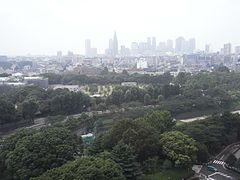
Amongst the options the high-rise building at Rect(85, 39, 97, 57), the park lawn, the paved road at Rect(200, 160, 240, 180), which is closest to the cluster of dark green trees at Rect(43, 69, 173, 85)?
the paved road at Rect(200, 160, 240, 180)

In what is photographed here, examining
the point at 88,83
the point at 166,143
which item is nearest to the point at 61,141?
the point at 166,143

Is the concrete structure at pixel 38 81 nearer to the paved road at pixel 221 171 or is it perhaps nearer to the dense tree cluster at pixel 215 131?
the dense tree cluster at pixel 215 131

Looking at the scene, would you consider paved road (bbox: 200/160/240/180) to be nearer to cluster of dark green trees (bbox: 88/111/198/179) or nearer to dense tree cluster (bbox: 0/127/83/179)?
cluster of dark green trees (bbox: 88/111/198/179)

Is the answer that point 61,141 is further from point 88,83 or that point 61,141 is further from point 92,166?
point 88,83

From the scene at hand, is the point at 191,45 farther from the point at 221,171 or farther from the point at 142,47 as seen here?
the point at 221,171

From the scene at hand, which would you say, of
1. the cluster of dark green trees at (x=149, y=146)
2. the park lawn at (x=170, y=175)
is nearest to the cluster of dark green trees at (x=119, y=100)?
the cluster of dark green trees at (x=149, y=146)

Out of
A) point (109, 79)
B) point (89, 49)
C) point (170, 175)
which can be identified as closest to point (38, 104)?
point (170, 175)

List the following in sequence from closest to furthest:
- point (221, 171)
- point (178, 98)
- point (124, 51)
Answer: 1. point (221, 171)
2. point (178, 98)
3. point (124, 51)
